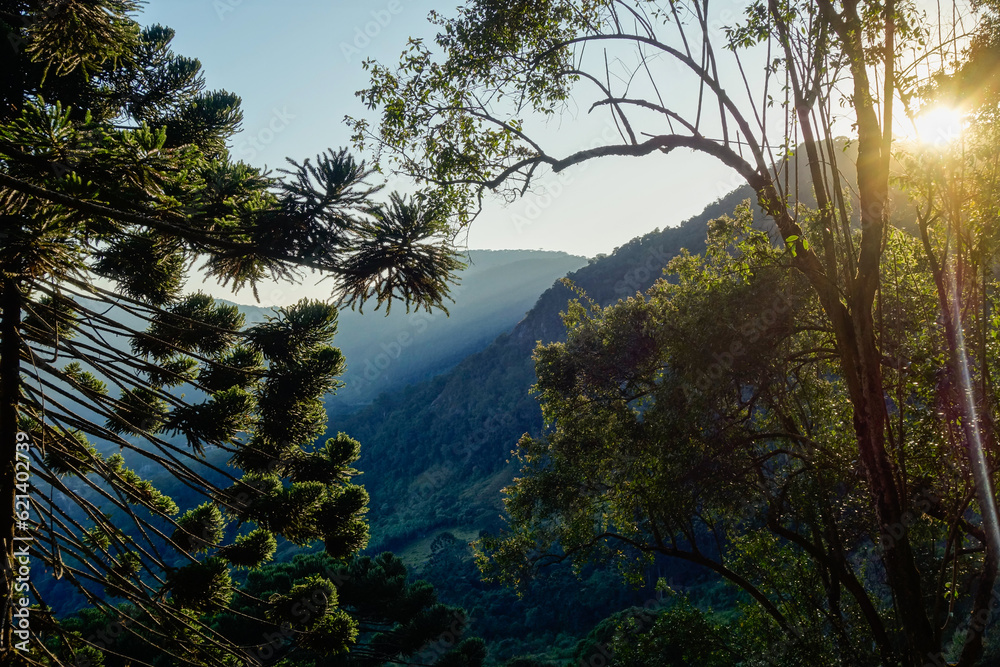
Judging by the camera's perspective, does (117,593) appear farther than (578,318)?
No

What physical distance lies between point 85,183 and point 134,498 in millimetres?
3838

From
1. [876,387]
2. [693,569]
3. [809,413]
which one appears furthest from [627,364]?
[693,569]

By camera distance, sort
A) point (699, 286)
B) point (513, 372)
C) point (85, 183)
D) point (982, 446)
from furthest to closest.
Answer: point (513, 372)
point (699, 286)
point (982, 446)
point (85, 183)

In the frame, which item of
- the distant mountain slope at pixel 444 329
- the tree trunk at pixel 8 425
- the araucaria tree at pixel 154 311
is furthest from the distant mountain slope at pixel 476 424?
the tree trunk at pixel 8 425

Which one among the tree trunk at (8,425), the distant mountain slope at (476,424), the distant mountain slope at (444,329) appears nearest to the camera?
the tree trunk at (8,425)

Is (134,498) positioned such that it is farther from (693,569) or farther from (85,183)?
(693,569)

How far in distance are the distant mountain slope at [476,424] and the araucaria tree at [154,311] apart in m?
46.5

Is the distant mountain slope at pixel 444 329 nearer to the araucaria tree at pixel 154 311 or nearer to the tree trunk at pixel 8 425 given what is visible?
the araucaria tree at pixel 154 311

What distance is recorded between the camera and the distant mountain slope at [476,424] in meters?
57.8

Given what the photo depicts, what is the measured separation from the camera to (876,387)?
5.65 m

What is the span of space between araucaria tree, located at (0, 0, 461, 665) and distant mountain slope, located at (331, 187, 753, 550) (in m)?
46.5

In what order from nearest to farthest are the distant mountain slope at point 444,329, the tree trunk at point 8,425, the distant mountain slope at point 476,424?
the tree trunk at point 8,425, the distant mountain slope at point 476,424, the distant mountain slope at point 444,329

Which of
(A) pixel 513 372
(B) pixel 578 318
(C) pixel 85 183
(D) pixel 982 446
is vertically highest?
(C) pixel 85 183

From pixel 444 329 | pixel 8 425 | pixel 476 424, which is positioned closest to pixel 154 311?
pixel 8 425
